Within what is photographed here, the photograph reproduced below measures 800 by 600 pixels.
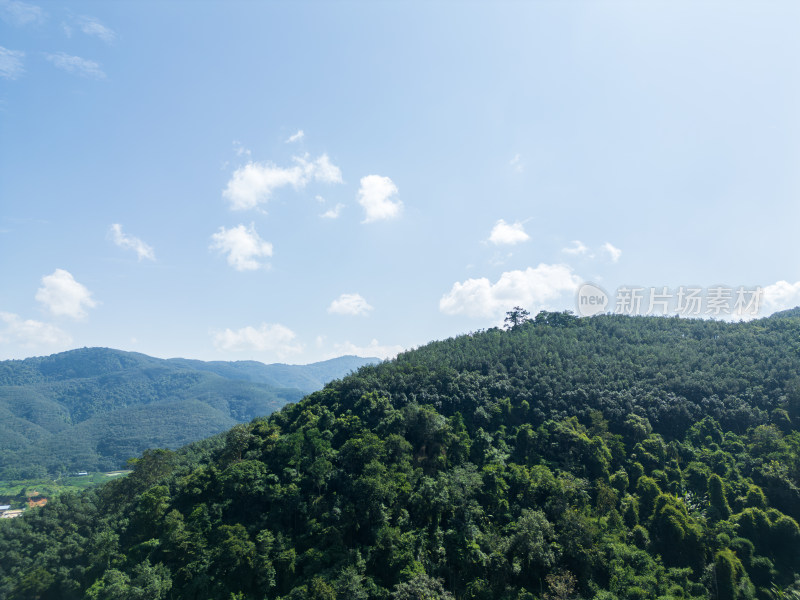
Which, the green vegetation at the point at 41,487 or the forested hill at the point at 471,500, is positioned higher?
the forested hill at the point at 471,500

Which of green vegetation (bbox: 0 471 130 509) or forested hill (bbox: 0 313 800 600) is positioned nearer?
forested hill (bbox: 0 313 800 600)

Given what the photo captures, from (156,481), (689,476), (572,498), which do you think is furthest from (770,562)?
(156,481)

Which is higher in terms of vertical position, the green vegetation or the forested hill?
the forested hill

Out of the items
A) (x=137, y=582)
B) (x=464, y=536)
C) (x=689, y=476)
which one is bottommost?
(x=137, y=582)

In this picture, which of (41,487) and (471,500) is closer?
(471,500)

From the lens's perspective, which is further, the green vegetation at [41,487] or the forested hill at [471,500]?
the green vegetation at [41,487]

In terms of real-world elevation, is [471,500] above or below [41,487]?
above

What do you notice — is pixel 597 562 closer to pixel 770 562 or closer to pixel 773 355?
pixel 770 562

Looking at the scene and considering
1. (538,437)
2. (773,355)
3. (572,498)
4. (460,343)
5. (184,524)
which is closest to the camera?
(184,524)
